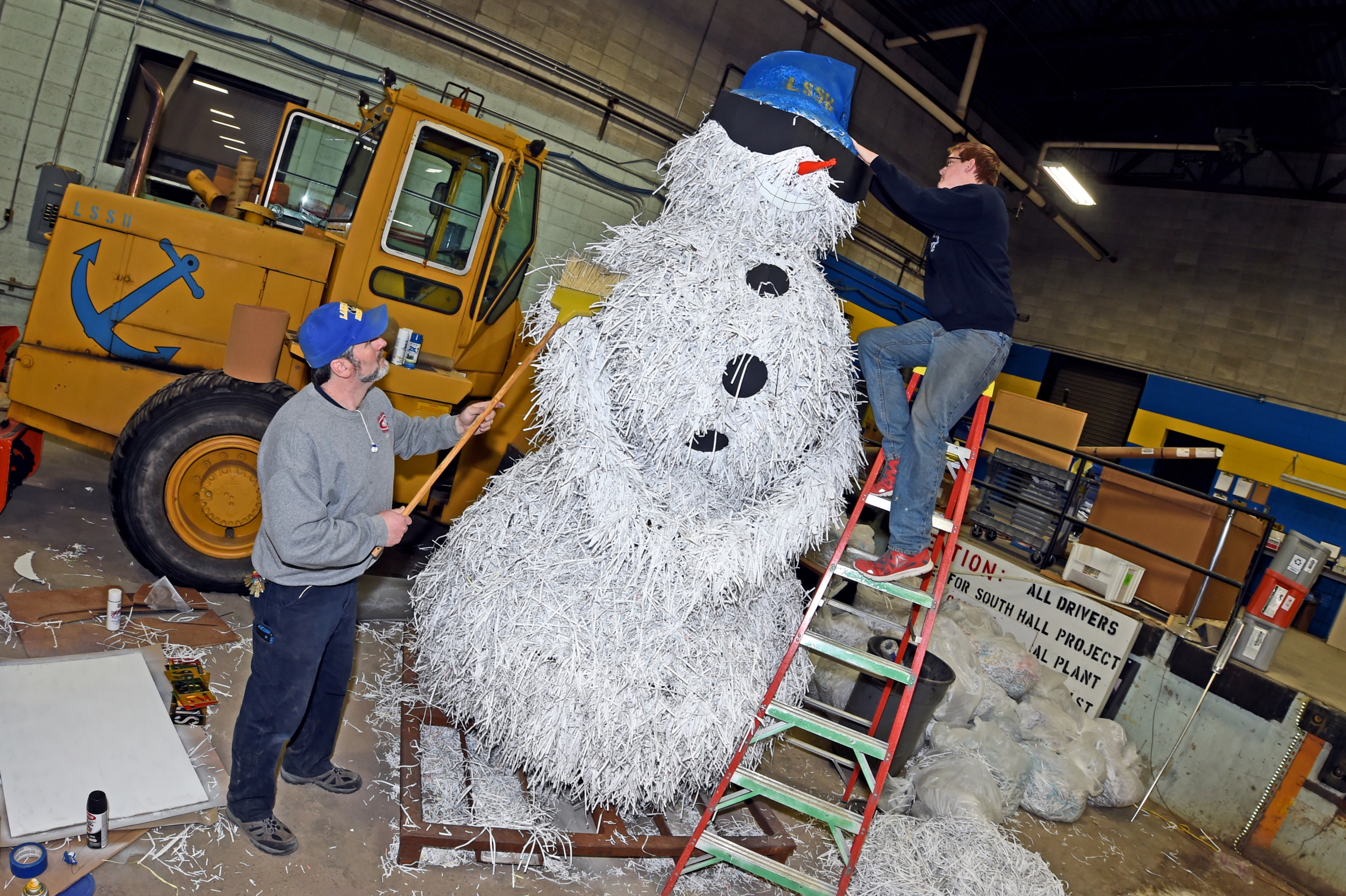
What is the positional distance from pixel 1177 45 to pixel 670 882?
1133cm

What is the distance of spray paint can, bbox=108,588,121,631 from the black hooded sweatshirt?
3.70 meters

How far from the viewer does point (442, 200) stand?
4.23 m

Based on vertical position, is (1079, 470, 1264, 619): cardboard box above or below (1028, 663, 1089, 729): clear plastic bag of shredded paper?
above

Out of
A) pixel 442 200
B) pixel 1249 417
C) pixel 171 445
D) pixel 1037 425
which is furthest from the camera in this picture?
pixel 1249 417

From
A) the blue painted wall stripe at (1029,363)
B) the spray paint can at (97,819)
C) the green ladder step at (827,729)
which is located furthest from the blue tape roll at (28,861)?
the blue painted wall stripe at (1029,363)

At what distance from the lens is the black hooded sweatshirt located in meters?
2.67

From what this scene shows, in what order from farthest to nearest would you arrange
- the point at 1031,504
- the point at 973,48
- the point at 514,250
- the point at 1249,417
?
the point at 1249,417 → the point at 973,48 → the point at 1031,504 → the point at 514,250

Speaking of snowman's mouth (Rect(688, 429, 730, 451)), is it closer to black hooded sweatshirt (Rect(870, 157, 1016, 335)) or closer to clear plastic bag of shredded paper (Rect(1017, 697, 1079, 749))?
black hooded sweatshirt (Rect(870, 157, 1016, 335))

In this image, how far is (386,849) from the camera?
267cm

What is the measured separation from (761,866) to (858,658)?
824mm

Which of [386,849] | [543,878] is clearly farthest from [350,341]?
[543,878]

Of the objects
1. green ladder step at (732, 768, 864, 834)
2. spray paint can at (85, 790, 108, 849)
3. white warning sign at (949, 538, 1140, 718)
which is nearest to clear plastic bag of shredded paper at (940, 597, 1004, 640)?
white warning sign at (949, 538, 1140, 718)

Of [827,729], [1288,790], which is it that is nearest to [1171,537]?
[1288,790]

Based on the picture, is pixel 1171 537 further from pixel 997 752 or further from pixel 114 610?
pixel 114 610
